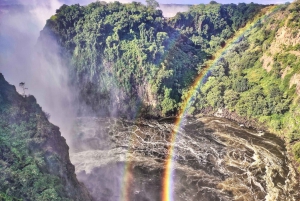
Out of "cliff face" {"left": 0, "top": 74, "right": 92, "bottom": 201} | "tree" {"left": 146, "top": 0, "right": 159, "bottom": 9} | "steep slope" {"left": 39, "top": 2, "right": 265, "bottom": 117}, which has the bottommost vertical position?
"cliff face" {"left": 0, "top": 74, "right": 92, "bottom": 201}

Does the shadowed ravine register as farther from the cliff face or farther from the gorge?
the cliff face

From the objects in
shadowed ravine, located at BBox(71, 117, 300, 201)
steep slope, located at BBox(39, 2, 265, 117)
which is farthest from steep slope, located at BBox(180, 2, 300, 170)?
steep slope, located at BBox(39, 2, 265, 117)

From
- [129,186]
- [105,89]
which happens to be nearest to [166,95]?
[105,89]

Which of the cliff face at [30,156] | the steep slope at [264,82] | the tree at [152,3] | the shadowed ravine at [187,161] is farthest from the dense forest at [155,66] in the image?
the cliff face at [30,156]

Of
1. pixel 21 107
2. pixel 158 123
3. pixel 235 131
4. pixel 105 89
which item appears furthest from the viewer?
pixel 105 89

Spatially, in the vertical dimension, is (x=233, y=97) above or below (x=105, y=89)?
below

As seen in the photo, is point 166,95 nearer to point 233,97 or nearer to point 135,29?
point 233,97

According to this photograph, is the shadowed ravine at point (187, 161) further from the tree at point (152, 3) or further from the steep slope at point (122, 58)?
the tree at point (152, 3)
